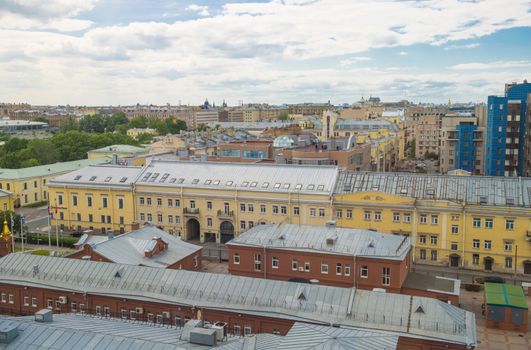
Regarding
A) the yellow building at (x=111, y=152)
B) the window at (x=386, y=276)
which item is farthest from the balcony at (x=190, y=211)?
the yellow building at (x=111, y=152)

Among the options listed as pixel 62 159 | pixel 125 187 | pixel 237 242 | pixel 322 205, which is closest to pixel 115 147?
pixel 62 159

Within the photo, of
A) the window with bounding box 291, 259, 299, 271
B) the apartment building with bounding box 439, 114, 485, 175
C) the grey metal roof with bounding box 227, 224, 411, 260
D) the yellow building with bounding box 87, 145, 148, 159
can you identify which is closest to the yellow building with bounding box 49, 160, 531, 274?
the grey metal roof with bounding box 227, 224, 411, 260

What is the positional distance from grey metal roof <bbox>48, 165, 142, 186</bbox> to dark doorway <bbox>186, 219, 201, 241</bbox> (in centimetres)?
1007

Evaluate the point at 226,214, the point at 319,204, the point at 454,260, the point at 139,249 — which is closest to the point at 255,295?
the point at 139,249

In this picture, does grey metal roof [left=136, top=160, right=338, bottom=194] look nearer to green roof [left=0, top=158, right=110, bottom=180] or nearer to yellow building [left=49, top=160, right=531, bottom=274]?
yellow building [left=49, top=160, right=531, bottom=274]

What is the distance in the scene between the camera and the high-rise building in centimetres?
9950

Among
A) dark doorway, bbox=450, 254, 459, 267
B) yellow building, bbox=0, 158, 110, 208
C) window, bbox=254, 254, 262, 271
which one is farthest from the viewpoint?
yellow building, bbox=0, 158, 110, 208

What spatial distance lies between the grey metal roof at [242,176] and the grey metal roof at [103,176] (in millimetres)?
2080

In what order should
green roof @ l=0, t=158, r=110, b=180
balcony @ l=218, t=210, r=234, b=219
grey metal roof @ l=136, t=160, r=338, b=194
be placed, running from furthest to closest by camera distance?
Result: green roof @ l=0, t=158, r=110, b=180
balcony @ l=218, t=210, r=234, b=219
grey metal roof @ l=136, t=160, r=338, b=194

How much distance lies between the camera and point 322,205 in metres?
65.0

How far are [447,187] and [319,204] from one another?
15.0m

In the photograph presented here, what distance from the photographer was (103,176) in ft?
254

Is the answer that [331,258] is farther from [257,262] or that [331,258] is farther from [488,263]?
[488,263]

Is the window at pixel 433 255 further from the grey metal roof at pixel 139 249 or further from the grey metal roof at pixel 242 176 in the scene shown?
the grey metal roof at pixel 139 249
